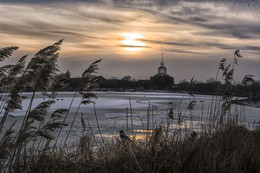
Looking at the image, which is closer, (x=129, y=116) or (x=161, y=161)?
(x=161, y=161)

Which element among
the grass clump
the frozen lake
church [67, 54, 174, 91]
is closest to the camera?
the grass clump

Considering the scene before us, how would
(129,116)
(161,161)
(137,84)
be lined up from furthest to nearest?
(137,84) < (129,116) < (161,161)

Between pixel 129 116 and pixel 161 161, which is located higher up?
pixel 161 161

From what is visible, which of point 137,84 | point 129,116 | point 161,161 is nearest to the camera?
point 161,161

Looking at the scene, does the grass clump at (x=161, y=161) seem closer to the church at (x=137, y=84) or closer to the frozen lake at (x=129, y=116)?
the frozen lake at (x=129, y=116)

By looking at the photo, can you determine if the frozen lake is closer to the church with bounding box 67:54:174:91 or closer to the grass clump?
the grass clump

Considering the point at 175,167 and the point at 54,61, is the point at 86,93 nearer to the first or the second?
the point at 54,61

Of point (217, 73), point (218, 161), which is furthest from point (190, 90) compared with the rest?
point (218, 161)

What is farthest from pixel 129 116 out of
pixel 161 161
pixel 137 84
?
pixel 137 84

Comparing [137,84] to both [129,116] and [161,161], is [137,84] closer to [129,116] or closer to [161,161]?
[129,116]

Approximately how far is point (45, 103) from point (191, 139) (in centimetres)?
298

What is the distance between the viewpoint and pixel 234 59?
6887mm

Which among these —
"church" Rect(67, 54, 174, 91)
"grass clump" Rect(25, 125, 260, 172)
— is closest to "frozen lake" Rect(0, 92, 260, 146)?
"grass clump" Rect(25, 125, 260, 172)

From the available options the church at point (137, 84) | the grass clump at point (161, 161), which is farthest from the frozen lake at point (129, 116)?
the church at point (137, 84)
